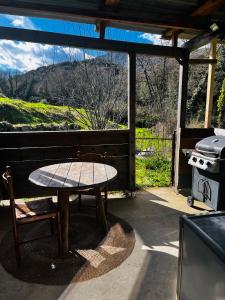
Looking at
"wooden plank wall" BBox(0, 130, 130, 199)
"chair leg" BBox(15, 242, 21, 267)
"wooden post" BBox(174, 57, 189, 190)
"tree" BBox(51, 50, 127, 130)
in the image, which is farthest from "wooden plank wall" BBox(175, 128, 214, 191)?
"chair leg" BBox(15, 242, 21, 267)

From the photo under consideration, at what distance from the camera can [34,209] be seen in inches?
87.9

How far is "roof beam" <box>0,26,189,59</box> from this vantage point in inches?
115

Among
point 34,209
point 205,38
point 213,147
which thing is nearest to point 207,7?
point 205,38

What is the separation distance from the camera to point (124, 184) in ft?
12.9

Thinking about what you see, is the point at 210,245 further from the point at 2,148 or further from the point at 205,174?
the point at 2,148

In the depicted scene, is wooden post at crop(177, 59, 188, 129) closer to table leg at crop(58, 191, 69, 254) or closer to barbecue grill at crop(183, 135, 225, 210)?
barbecue grill at crop(183, 135, 225, 210)

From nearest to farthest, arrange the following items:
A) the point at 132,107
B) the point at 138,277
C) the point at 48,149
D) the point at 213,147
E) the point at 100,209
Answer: the point at 138,277
the point at 100,209
the point at 213,147
the point at 48,149
the point at 132,107

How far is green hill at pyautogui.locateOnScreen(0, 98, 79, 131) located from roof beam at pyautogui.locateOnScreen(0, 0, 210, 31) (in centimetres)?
355

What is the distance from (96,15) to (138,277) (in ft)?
10.0

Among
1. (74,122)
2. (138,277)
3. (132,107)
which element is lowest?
(138,277)

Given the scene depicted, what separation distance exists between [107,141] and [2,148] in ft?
5.21

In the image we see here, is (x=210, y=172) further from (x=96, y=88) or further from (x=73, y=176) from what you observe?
(x=96, y=88)

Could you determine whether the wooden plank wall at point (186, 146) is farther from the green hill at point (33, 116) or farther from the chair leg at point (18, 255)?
the green hill at point (33, 116)

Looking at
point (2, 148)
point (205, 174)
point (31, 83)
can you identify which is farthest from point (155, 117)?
point (2, 148)
